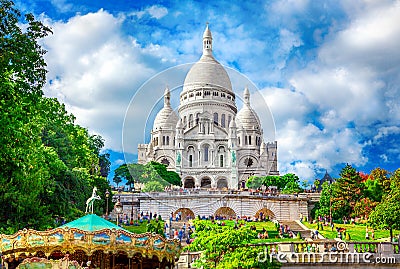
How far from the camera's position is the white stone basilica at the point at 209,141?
84.5 meters

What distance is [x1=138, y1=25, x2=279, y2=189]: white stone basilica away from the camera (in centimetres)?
8450

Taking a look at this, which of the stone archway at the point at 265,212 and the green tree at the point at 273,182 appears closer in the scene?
the stone archway at the point at 265,212

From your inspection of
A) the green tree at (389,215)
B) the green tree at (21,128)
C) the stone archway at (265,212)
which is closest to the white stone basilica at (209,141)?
the stone archway at (265,212)

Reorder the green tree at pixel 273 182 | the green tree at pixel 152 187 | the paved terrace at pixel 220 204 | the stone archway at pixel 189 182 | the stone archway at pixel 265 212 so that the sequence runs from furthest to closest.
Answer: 1. the stone archway at pixel 189 182
2. the green tree at pixel 273 182
3. the green tree at pixel 152 187
4. the stone archway at pixel 265 212
5. the paved terrace at pixel 220 204

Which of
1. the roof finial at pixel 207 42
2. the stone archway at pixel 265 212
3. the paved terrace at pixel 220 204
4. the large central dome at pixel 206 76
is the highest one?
the roof finial at pixel 207 42

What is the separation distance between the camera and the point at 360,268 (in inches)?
971

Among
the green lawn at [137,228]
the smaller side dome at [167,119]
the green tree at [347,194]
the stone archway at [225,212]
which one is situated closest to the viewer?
the green lawn at [137,228]

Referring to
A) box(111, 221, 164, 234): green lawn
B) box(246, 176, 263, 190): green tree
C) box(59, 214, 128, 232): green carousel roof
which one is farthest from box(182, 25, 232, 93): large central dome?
box(59, 214, 128, 232): green carousel roof

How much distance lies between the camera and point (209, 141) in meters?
88.1

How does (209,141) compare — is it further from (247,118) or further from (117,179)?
(117,179)

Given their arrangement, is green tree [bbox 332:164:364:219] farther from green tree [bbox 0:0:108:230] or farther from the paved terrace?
green tree [bbox 0:0:108:230]

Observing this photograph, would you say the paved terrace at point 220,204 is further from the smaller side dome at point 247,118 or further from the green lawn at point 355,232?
the smaller side dome at point 247,118

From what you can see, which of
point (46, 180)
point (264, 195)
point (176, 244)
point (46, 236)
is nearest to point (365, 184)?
point (264, 195)

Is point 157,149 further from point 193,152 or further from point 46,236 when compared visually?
point 46,236
